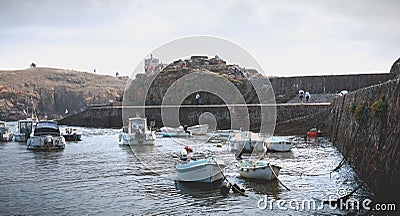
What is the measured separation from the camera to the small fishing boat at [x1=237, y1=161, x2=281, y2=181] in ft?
77.5

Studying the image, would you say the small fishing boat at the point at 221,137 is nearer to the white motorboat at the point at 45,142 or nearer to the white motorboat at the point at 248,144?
the white motorboat at the point at 248,144

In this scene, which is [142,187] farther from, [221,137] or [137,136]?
[221,137]

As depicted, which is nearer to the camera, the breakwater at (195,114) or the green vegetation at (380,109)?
the green vegetation at (380,109)

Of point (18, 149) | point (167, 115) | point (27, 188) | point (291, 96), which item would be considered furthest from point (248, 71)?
point (27, 188)

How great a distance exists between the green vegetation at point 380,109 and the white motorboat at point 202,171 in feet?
24.8

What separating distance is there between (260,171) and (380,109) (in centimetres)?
676

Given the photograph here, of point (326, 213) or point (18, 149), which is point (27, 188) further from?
point (18, 149)

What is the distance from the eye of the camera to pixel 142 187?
77.4 feet

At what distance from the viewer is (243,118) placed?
233 feet

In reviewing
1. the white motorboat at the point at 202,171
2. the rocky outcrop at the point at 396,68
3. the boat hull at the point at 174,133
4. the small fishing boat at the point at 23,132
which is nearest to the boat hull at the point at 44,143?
the small fishing boat at the point at 23,132

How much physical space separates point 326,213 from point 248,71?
72.7m

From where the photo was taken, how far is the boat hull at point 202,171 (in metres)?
22.9

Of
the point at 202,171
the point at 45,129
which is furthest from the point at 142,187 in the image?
the point at 45,129

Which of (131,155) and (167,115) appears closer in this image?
(131,155)
